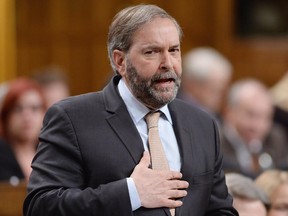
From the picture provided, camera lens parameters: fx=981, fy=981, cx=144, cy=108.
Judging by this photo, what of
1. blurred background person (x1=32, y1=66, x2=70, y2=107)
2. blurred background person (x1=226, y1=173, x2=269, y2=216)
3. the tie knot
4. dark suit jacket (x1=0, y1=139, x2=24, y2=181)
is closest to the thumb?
the tie knot

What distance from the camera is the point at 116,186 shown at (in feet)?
9.56

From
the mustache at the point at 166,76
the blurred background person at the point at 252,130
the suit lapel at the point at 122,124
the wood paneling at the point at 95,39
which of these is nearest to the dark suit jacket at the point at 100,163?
the suit lapel at the point at 122,124

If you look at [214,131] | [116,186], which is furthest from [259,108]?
[116,186]

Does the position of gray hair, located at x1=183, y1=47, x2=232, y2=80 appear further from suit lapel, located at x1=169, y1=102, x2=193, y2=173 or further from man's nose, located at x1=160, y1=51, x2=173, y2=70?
man's nose, located at x1=160, y1=51, x2=173, y2=70

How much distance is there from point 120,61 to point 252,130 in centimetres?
352

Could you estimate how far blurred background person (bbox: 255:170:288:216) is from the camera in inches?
160

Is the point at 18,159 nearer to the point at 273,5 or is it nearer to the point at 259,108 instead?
the point at 259,108

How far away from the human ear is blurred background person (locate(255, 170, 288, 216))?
4.07 feet

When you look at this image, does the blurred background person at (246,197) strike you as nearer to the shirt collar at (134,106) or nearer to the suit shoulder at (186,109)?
the suit shoulder at (186,109)

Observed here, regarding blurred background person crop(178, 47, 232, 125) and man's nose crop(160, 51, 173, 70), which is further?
blurred background person crop(178, 47, 232, 125)

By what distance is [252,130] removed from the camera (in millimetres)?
6516

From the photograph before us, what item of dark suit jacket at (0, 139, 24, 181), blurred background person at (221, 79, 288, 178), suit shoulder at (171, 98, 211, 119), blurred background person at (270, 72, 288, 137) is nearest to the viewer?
suit shoulder at (171, 98, 211, 119)

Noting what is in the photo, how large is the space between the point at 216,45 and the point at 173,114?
5.58 m

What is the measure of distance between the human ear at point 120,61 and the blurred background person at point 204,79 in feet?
10.4
